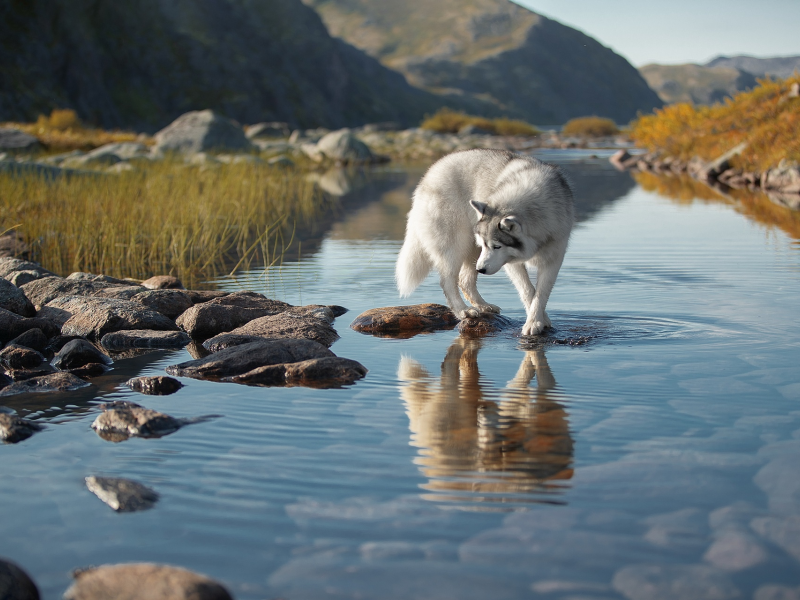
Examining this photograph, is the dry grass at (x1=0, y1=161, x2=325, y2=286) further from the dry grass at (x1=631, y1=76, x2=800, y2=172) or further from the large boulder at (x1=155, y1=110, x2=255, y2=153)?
the large boulder at (x1=155, y1=110, x2=255, y2=153)

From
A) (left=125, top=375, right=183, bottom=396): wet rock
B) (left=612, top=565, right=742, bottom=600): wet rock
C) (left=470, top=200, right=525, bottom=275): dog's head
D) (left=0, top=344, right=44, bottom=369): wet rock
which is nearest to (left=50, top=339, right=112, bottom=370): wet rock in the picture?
(left=0, top=344, right=44, bottom=369): wet rock

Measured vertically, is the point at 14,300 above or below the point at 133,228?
below

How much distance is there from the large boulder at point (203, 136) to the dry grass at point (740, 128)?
14.7 metres

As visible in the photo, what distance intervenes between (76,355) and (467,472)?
3233mm

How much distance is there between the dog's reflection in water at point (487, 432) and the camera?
3.52 meters

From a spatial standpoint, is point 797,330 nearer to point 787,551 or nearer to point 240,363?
point 787,551

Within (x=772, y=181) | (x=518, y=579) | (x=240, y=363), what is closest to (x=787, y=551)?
Result: (x=518, y=579)

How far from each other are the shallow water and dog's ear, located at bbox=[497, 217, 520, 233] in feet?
2.96

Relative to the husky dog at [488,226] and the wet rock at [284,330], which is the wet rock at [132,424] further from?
the husky dog at [488,226]

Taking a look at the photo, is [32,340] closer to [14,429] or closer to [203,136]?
[14,429]

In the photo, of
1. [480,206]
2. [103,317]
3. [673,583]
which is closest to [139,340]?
[103,317]

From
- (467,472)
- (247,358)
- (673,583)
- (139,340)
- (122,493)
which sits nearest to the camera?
(673,583)

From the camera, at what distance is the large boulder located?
2611 centimetres

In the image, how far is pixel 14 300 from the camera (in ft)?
21.5
